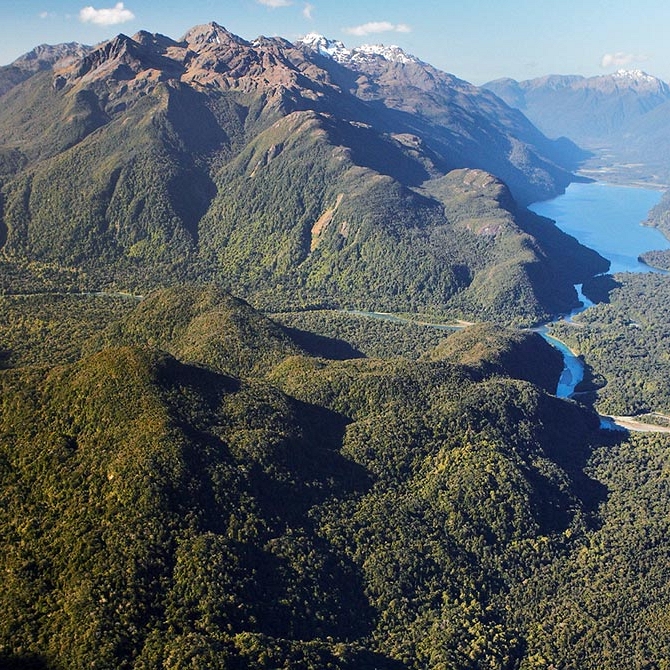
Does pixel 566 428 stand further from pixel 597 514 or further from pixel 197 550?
pixel 197 550

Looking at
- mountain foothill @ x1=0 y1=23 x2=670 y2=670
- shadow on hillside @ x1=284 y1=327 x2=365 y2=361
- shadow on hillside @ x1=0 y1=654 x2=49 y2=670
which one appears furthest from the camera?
shadow on hillside @ x1=284 y1=327 x2=365 y2=361

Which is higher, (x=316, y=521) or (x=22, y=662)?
(x=316, y=521)

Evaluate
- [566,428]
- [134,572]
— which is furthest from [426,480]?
[134,572]

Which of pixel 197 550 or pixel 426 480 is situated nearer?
pixel 197 550

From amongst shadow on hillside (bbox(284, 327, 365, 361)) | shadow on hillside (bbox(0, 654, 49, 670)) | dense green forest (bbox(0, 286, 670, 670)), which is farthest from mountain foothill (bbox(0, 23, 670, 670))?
shadow on hillside (bbox(284, 327, 365, 361))

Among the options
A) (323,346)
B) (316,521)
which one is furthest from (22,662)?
(323,346)

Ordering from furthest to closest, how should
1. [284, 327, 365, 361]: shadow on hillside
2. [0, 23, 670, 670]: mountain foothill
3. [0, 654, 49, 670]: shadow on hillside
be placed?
[284, 327, 365, 361]: shadow on hillside → [0, 23, 670, 670]: mountain foothill → [0, 654, 49, 670]: shadow on hillside

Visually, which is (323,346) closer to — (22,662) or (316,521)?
(316,521)

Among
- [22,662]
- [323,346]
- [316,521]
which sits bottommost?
[22,662]

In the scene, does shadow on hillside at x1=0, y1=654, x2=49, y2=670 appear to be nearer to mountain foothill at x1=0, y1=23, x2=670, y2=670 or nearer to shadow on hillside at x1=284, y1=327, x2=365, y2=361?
→ mountain foothill at x1=0, y1=23, x2=670, y2=670
